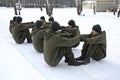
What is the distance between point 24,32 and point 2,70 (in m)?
4.01

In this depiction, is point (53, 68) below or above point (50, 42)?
below

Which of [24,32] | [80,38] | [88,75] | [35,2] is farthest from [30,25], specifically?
[35,2]

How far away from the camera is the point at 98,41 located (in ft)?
24.9

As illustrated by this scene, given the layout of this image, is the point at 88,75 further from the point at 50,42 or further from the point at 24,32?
the point at 24,32

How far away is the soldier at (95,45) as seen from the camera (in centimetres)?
756

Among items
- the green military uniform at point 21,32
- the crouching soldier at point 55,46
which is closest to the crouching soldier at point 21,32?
the green military uniform at point 21,32

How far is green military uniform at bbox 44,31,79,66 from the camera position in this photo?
7180 mm

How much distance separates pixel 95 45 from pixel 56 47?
1031 millimetres

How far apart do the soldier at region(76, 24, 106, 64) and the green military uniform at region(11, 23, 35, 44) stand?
3.69m

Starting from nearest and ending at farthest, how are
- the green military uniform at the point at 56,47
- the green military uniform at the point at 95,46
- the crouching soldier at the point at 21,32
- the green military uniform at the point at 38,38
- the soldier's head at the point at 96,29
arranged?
the green military uniform at the point at 56,47 → the green military uniform at the point at 95,46 → the soldier's head at the point at 96,29 → the green military uniform at the point at 38,38 → the crouching soldier at the point at 21,32

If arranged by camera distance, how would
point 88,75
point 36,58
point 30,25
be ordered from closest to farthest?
point 88,75 < point 36,58 < point 30,25

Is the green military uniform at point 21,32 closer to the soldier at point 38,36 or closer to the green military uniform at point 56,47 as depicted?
the soldier at point 38,36

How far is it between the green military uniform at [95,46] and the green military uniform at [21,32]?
372 cm

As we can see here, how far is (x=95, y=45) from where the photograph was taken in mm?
7637
